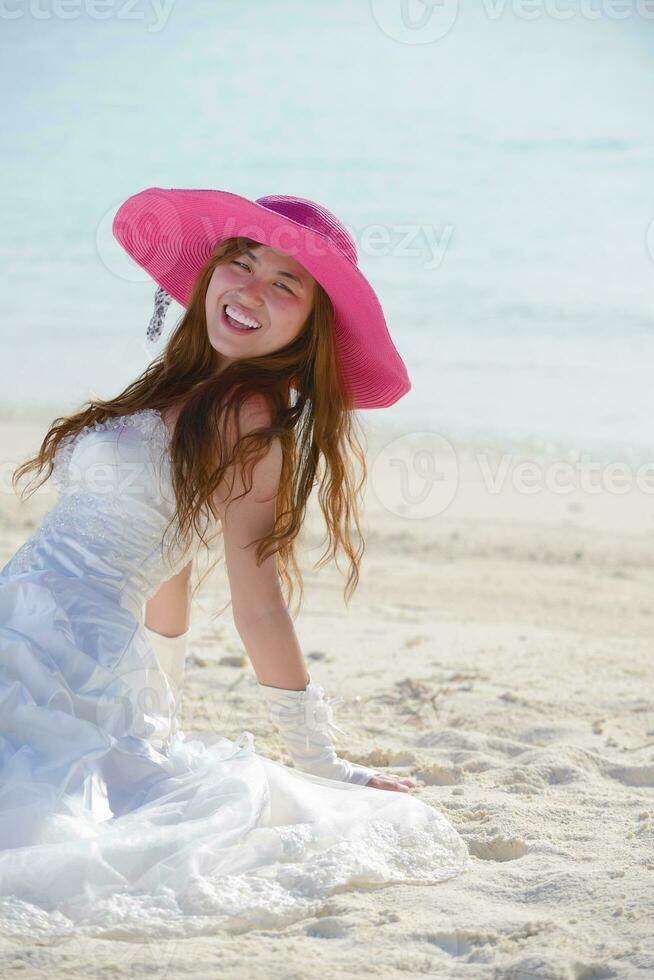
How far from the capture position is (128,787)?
6.50ft

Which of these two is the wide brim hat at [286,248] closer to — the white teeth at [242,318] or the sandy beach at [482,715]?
the white teeth at [242,318]

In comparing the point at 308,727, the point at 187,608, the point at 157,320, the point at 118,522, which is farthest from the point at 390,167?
the point at 308,727

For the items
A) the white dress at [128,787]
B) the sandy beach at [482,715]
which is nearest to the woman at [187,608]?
the white dress at [128,787]

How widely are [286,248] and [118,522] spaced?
72 cm

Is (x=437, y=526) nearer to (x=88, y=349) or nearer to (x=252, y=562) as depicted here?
(x=252, y=562)

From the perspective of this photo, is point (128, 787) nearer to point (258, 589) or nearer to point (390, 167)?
point (258, 589)

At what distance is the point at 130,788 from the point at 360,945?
0.55 meters

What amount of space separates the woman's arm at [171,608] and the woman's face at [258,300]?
0.65 m

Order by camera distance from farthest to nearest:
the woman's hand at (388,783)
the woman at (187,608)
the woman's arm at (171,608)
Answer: the woman's arm at (171,608) < the woman's hand at (388,783) < the woman at (187,608)

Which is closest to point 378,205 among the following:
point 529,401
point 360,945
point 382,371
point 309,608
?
point 529,401

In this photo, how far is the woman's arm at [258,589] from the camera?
7.38ft

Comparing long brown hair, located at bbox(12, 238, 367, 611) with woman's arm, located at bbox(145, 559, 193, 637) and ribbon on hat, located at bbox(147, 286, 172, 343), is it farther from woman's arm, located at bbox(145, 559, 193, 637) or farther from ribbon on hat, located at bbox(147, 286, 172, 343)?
woman's arm, located at bbox(145, 559, 193, 637)

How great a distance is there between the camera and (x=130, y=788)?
1.98 metres

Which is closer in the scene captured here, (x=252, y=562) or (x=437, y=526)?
(x=252, y=562)
